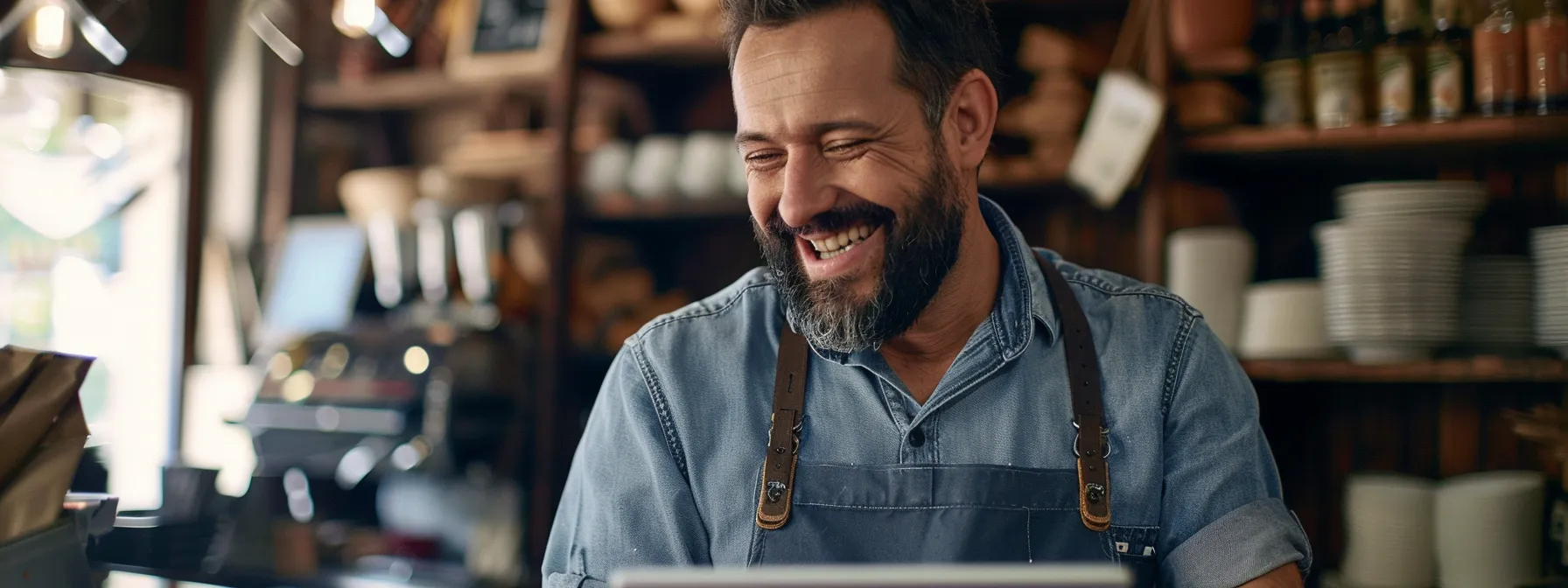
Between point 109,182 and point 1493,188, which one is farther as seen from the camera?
point 109,182

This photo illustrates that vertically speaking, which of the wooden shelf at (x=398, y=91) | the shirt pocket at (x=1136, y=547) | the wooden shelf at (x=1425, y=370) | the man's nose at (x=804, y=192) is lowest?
the shirt pocket at (x=1136, y=547)

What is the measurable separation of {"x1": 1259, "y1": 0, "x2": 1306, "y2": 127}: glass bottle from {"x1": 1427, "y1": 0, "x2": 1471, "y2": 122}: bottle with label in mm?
238

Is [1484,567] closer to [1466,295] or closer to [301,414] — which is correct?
[1466,295]

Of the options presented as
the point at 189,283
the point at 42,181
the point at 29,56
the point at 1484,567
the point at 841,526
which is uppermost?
the point at 29,56

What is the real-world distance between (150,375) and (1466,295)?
3.75 meters

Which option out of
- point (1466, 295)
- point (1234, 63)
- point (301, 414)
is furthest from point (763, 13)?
point (301, 414)

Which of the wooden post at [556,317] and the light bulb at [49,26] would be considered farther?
the wooden post at [556,317]

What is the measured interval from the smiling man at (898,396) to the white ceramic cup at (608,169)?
1.61 meters

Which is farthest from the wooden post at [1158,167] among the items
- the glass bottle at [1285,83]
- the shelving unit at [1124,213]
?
the glass bottle at [1285,83]

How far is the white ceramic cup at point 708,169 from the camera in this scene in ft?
9.63

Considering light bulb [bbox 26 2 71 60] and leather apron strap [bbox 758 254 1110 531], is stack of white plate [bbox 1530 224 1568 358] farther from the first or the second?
light bulb [bbox 26 2 71 60]

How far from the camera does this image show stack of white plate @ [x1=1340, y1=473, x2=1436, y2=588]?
2.29 meters

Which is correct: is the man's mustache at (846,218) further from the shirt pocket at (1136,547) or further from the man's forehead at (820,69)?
the shirt pocket at (1136,547)

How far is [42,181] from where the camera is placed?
12.1 ft
